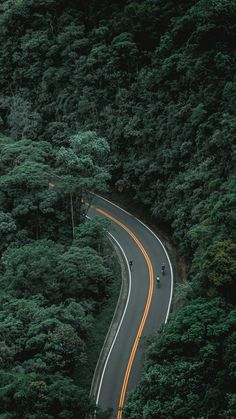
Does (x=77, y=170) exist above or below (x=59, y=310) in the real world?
above

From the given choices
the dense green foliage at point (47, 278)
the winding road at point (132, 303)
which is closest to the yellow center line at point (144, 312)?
the winding road at point (132, 303)

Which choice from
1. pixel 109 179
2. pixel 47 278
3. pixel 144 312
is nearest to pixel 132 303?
pixel 144 312

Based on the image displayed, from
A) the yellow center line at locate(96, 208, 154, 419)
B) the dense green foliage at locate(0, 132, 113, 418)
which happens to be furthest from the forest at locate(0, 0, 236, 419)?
the yellow center line at locate(96, 208, 154, 419)

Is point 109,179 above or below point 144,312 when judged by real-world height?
above

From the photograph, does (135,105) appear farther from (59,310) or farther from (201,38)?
(59,310)

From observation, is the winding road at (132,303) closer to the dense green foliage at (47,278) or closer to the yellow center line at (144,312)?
the yellow center line at (144,312)

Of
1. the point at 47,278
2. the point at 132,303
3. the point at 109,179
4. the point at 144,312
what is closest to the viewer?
the point at 47,278

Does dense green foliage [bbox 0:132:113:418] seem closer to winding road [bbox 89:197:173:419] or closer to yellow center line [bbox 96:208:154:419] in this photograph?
winding road [bbox 89:197:173:419]

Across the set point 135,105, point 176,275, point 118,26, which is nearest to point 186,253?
point 176,275

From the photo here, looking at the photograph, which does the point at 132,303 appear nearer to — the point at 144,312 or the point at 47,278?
the point at 144,312
